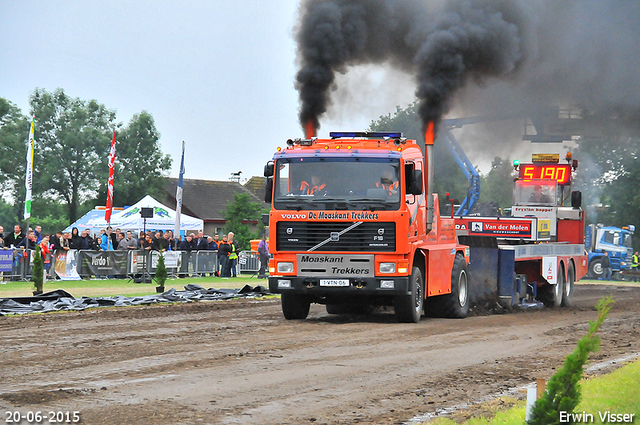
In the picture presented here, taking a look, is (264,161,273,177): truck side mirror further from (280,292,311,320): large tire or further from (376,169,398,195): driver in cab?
(280,292,311,320): large tire

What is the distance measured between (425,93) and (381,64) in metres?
2.29

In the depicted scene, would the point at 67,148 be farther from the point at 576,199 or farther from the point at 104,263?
the point at 576,199

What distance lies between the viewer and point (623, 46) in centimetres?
2236

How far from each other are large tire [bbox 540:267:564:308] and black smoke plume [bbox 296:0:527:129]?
5120mm

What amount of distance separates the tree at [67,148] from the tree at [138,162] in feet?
4.43

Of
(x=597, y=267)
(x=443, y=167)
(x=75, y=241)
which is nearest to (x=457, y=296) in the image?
(x=75, y=241)

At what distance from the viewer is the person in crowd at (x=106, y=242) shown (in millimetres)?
28297

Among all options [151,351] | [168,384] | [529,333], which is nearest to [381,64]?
[529,333]

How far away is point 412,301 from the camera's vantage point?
49.4 ft

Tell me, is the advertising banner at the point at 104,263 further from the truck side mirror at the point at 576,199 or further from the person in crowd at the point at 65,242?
the truck side mirror at the point at 576,199

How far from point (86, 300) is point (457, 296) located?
7.92m

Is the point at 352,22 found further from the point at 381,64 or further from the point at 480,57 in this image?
the point at 480,57

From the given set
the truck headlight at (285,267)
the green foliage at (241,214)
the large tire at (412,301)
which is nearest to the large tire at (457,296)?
the large tire at (412,301)

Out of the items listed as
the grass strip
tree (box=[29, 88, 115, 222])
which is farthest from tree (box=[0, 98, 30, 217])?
the grass strip
